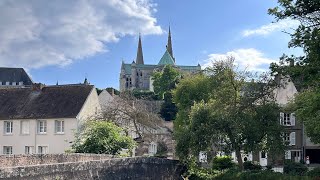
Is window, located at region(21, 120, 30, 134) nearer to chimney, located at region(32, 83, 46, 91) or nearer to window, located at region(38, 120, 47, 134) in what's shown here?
window, located at region(38, 120, 47, 134)


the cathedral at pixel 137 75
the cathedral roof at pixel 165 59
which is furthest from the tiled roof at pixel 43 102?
the cathedral at pixel 137 75

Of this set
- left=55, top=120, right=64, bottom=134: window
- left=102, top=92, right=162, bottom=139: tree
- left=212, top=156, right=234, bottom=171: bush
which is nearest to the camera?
left=212, top=156, right=234, bottom=171: bush

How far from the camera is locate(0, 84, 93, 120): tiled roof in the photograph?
45688 mm

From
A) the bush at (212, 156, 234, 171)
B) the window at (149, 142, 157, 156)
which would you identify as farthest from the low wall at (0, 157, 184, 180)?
the window at (149, 142, 157, 156)

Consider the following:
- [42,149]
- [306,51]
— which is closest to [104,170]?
[306,51]

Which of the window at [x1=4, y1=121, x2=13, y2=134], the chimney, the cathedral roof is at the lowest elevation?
the window at [x1=4, y1=121, x2=13, y2=134]

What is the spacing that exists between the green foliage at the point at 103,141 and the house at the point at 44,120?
10437mm

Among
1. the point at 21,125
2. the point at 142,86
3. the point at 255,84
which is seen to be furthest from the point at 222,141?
the point at 142,86

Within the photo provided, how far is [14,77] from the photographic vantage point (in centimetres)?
12375

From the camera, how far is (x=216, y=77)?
136 feet

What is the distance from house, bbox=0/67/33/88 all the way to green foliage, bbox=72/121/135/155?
305 ft

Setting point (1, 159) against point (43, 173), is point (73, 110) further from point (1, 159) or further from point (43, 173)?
point (43, 173)

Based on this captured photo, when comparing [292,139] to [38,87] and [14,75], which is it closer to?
[38,87]

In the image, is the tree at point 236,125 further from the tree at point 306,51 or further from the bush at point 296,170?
the tree at point 306,51
